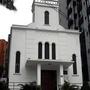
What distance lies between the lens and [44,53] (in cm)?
2120

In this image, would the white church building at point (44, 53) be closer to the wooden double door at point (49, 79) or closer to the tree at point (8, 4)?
the wooden double door at point (49, 79)

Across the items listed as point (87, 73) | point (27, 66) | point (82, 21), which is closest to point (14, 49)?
point (27, 66)

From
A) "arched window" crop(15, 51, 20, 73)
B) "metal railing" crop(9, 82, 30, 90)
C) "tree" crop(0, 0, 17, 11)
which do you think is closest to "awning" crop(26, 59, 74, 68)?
"arched window" crop(15, 51, 20, 73)

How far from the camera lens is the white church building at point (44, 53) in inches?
776

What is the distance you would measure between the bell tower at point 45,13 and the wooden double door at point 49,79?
19.6 feet

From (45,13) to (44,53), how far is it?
18.2 ft

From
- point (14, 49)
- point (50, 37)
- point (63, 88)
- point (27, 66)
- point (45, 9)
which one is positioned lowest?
point (63, 88)

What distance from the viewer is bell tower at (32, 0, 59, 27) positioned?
74.9ft

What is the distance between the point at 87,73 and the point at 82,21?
10.2m

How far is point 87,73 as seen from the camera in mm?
29375

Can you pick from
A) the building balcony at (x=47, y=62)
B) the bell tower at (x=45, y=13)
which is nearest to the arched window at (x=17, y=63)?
the building balcony at (x=47, y=62)

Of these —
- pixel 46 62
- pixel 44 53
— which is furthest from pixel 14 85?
pixel 44 53

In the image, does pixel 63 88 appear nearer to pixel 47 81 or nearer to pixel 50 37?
pixel 47 81

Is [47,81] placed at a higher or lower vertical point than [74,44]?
lower
